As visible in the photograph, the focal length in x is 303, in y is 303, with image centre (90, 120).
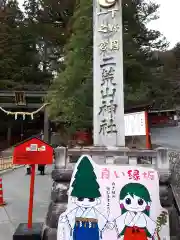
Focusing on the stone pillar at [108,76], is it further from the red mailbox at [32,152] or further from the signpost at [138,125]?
the red mailbox at [32,152]

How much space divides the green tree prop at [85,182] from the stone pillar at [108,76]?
2.00 meters

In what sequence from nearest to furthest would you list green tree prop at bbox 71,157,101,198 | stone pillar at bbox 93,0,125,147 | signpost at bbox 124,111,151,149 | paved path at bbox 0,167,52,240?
1. green tree prop at bbox 71,157,101,198
2. stone pillar at bbox 93,0,125,147
3. paved path at bbox 0,167,52,240
4. signpost at bbox 124,111,151,149

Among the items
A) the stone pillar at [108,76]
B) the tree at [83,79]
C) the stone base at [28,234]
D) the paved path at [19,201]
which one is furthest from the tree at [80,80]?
the stone base at [28,234]

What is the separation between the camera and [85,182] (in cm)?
493

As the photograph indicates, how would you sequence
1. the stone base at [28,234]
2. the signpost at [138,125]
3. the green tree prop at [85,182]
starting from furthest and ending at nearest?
the signpost at [138,125] → the stone base at [28,234] → the green tree prop at [85,182]

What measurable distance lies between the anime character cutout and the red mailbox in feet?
2.35

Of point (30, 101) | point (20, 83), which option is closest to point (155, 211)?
point (30, 101)

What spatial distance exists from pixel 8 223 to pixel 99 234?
3.34 m

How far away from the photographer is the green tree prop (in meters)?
4.91

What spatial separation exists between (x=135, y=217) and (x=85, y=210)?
0.80 m

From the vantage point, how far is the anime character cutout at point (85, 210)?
4836 mm

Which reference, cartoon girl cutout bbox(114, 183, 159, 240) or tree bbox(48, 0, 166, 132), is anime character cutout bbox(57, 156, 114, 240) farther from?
tree bbox(48, 0, 166, 132)

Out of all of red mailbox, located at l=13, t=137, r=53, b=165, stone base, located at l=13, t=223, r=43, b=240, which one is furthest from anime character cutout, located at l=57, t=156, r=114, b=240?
red mailbox, located at l=13, t=137, r=53, b=165

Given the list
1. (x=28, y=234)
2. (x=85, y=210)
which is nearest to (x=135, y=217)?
(x=85, y=210)
